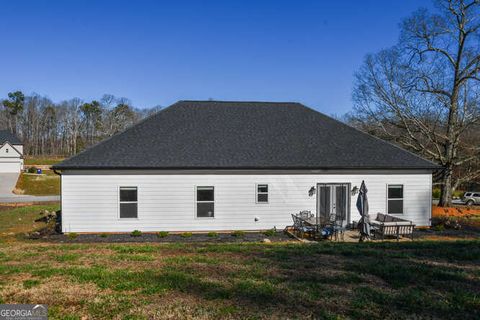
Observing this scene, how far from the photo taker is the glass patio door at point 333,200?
55.0 feet

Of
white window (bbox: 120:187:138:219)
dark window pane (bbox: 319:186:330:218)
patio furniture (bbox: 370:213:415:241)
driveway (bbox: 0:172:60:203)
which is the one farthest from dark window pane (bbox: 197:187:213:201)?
driveway (bbox: 0:172:60:203)

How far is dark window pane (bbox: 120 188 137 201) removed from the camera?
15789mm

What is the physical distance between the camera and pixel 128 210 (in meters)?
15.8

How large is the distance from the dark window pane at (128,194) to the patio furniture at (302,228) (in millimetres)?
7390

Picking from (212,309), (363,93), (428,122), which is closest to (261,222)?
(212,309)

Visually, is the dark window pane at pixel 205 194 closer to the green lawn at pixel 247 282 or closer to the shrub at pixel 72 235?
the shrub at pixel 72 235

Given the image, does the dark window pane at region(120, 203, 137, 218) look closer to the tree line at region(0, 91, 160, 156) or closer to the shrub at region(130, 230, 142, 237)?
the shrub at region(130, 230, 142, 237)

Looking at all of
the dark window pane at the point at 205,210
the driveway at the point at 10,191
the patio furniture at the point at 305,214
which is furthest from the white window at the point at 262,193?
the driveway at the point at 10,191

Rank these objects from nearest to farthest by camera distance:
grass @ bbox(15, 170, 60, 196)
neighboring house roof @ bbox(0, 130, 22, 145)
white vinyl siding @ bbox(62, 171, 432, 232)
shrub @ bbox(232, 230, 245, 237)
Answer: shrub @ bbox(232, 230, 245, 237), white vinyl siding @ bbox(62, 171, 432, 232), grass @ bbox(15, 170, 60, 196), neighboring house roof @ bbox(0, 130, 22, 145)

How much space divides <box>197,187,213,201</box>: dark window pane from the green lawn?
5.68 meters

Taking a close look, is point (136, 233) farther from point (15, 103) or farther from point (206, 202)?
point (15, 103)

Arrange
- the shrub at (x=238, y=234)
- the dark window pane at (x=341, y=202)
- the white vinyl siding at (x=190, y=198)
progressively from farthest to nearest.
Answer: the dark window pane at (x=341, y=202) → the white vinyl siding at (x=190, y=198) → the shrub at (x=238, y=234)

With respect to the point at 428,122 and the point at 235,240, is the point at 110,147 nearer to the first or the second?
the point at 235,240

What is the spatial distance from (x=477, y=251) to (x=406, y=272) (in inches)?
151
